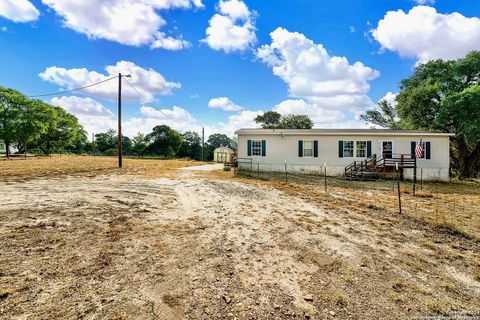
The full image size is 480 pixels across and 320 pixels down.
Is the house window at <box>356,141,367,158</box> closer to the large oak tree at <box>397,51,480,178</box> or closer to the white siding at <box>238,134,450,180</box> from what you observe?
the white siding at <box>238,134,450,180</box>

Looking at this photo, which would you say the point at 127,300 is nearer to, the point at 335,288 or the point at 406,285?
the point at 335,288

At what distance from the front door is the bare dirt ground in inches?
415

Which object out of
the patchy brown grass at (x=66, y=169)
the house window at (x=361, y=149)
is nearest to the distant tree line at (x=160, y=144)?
the patchy brown grass at (x=66, y=169)

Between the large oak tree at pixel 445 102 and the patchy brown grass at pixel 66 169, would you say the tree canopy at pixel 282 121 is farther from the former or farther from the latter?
the patchy brown grass at pixel 66 169

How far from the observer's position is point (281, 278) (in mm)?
3613

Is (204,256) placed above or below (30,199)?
below

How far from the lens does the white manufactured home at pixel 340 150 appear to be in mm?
16750

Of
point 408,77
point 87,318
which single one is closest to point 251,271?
point 87,318

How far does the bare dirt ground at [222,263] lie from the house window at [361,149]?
10466 millimetres

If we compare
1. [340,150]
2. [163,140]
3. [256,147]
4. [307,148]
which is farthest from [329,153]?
[163,140]

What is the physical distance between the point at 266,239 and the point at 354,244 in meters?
1.78

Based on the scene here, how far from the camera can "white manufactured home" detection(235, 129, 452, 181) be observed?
16750 millimetres

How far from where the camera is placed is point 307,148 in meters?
17.7

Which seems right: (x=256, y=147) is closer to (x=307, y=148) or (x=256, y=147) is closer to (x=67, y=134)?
(x=307, y=148)
